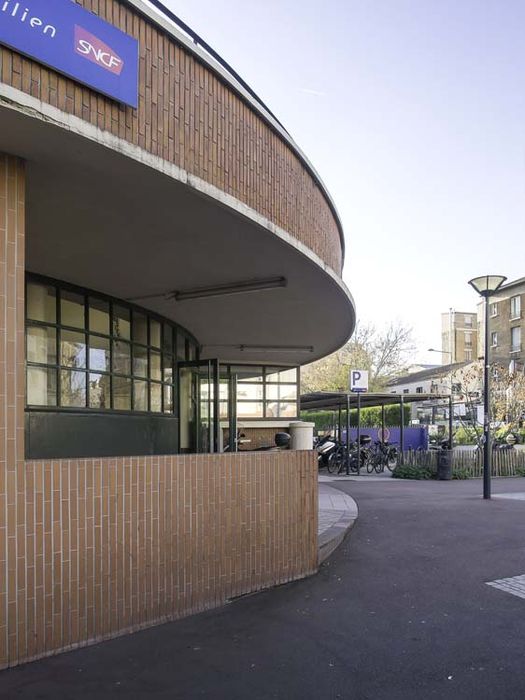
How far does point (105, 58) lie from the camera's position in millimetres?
4617

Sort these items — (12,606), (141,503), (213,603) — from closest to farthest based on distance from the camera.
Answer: (12,606) < (141,503) < (213,603)

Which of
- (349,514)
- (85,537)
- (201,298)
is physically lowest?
(349,514)

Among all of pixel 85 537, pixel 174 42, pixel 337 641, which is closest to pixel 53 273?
pixel 174 42

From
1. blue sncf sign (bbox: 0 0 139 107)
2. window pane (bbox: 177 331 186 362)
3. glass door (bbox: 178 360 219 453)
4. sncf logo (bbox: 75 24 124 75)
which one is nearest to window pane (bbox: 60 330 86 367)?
glass door (bbox: 178 360 219 453)

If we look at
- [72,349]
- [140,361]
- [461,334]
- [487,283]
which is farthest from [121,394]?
[461,334]

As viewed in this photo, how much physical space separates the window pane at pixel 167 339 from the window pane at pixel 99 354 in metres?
1.99

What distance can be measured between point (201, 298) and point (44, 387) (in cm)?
258

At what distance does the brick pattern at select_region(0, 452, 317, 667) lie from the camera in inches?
174

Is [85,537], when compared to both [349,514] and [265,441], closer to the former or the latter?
[349,514]

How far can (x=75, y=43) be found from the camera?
174 inches

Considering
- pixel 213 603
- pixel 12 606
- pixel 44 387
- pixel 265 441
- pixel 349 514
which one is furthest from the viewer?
pixel 265 441

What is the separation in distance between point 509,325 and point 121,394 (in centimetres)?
4975

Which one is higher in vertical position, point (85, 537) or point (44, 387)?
point (44, 387)

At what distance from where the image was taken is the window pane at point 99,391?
852cm
